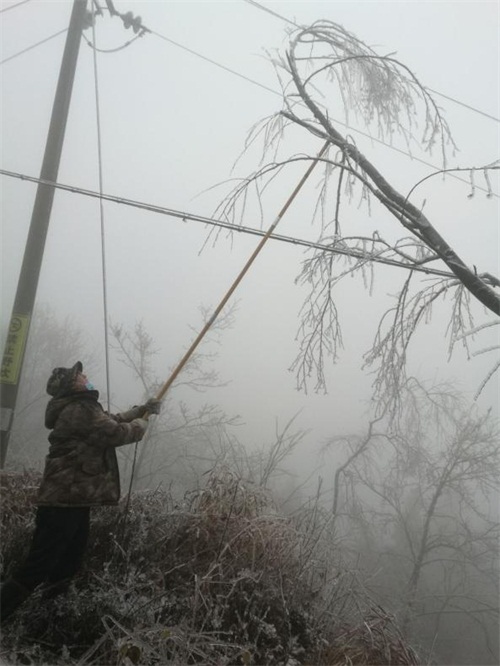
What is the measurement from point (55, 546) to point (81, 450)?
1.91 feet

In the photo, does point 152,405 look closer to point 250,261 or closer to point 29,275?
point 250,261

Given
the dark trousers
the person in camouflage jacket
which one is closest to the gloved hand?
the person in camouflage jacket

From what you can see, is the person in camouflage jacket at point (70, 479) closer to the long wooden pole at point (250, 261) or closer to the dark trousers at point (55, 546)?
the dark trousers at point (55, 546)

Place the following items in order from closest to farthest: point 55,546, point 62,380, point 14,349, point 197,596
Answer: point 197,596 < point 55,546 < point 62,380 < point 14,349

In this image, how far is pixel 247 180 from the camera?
373cm

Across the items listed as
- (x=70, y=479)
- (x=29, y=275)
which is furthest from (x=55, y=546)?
(x=29, y=275)

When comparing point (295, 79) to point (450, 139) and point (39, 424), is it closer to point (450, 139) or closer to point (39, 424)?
point (450, 139)

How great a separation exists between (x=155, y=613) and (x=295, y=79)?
155 inches

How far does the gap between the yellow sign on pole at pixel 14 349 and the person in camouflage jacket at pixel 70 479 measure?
1653 mm

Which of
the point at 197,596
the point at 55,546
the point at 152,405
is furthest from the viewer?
the point at 152,405

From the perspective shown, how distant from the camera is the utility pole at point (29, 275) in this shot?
4.53 meters

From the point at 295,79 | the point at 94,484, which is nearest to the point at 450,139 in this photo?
the point at 295,79

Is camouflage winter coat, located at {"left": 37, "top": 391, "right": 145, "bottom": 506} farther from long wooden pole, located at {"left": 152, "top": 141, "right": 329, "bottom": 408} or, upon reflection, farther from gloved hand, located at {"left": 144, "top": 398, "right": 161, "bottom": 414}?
long wooden pole, located at {"left": 152, "top": 141, "right": 329, "bottom": 408}

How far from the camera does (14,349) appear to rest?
4562 millimetres
